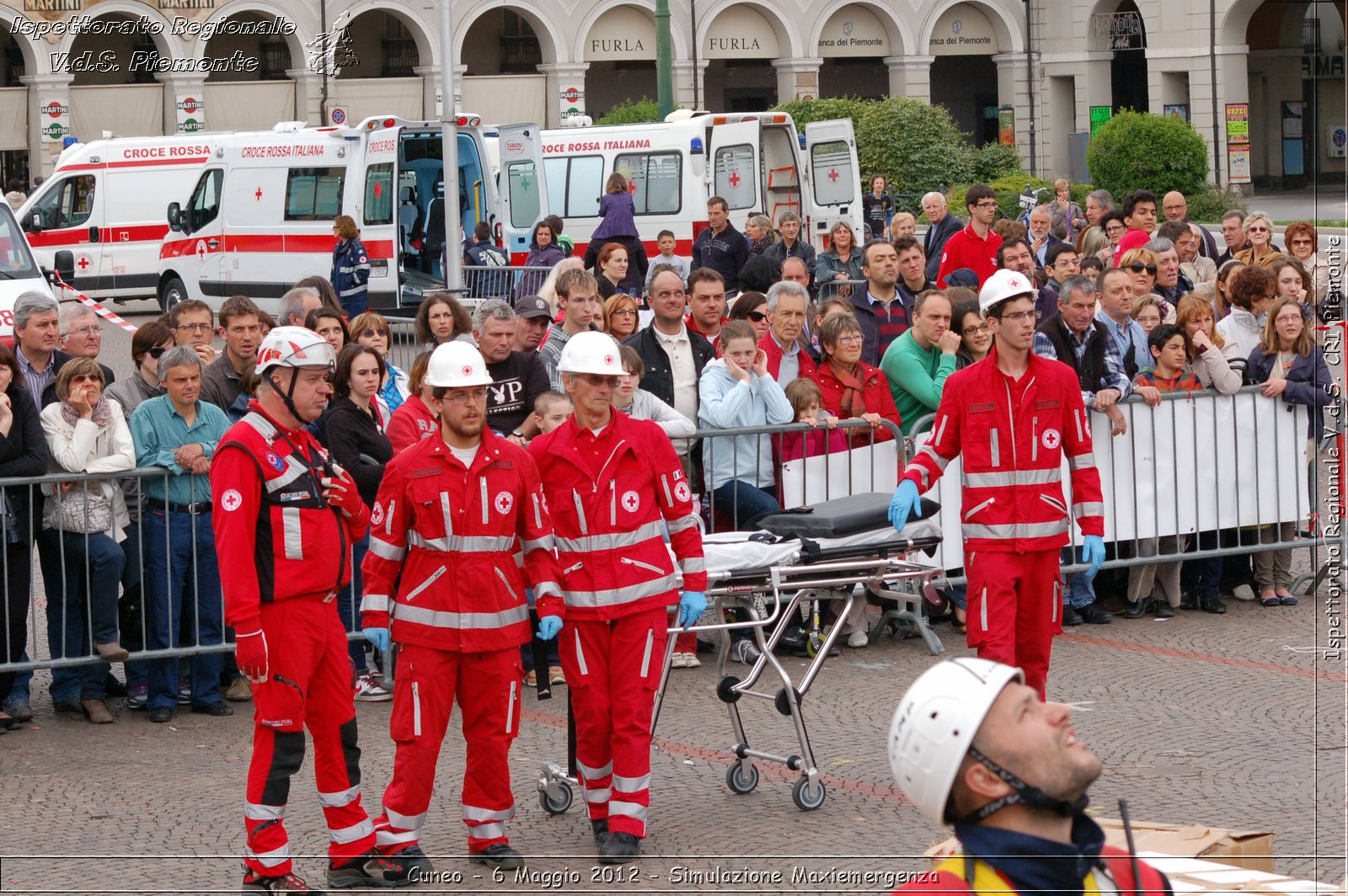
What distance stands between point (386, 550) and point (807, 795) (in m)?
1.97

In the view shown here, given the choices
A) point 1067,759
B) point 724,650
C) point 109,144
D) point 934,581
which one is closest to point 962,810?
point 1067,759

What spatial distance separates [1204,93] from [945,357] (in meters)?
40.8

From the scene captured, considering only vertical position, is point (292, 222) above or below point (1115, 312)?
above

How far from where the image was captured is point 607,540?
21.1 feet

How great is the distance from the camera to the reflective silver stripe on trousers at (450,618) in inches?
241

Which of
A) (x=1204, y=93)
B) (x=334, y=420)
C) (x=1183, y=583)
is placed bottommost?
(x=1183, y=583)

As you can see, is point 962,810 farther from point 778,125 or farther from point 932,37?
point 932,37

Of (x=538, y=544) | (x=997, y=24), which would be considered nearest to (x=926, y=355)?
(x=538, y=544)

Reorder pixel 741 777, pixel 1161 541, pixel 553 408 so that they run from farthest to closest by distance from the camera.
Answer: pixel 1161 541, pixel 553 408, pixel 741 777

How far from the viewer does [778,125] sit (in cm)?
2580

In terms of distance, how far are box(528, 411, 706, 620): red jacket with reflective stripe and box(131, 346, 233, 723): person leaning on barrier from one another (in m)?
2.54

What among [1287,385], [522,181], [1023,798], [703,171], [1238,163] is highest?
[1238,163]

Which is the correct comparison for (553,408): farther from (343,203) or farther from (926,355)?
(343,203)

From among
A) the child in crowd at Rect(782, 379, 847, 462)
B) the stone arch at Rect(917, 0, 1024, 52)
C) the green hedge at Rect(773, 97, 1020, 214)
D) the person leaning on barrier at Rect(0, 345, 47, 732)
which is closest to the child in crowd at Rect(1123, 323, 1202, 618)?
the child in crowd at Rect(782, 379, 847, 462)
